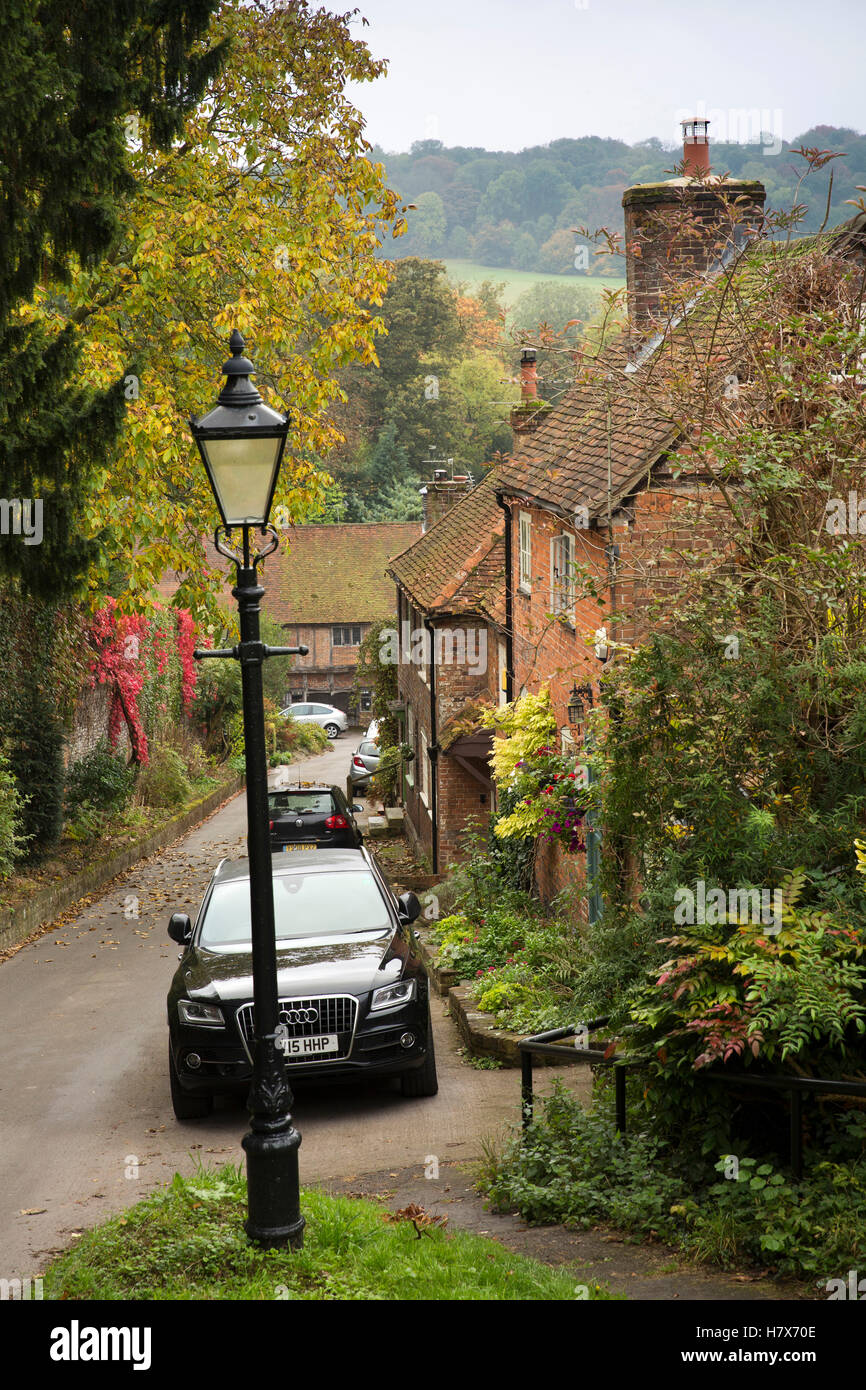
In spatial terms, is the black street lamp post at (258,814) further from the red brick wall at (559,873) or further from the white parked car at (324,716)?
the white parked car at (324,716)

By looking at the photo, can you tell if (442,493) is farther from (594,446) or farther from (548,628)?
(548,628)

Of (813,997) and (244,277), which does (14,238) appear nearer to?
(244,277)

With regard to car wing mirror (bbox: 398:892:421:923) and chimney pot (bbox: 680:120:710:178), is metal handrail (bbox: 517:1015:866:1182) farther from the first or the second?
chimney pot (bbox: 680:120:710:178)

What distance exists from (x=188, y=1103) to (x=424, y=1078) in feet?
5.58

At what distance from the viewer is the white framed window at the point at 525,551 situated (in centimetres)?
1557

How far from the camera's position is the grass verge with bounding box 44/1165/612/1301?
5195 millimetres

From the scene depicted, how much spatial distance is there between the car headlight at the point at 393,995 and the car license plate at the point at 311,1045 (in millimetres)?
349

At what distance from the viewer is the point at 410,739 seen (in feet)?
90.6

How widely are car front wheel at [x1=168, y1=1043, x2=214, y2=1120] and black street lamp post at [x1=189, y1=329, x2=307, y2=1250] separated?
311cm

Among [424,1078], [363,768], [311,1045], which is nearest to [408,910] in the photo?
[424,1078]

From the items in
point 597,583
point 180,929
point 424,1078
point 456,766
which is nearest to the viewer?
point 424,1078

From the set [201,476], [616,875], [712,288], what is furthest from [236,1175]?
[201,476]

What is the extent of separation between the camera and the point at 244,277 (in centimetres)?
1509

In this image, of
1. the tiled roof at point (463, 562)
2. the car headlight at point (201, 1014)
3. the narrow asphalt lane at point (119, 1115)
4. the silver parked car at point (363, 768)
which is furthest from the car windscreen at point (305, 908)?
the silver parked car at point (363, 768)
